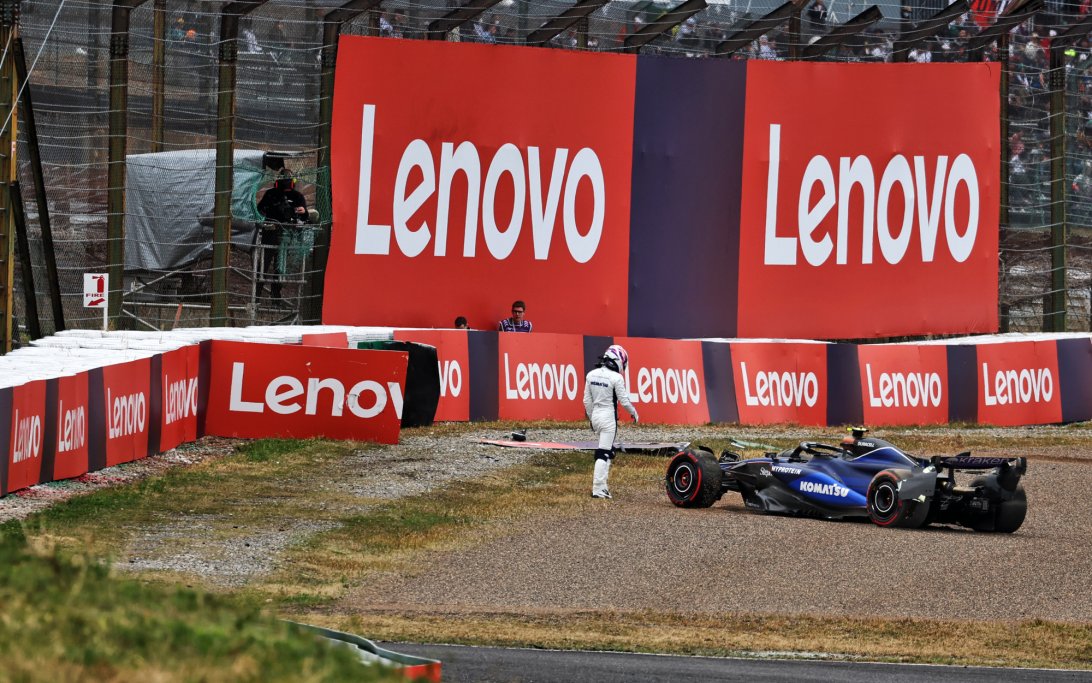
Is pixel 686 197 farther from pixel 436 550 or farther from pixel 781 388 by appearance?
pixel 436 550

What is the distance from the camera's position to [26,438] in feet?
45.0

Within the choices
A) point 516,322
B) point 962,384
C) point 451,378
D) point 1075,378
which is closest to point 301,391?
point 451,378

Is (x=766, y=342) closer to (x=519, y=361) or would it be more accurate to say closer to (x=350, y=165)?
(x=519, y=361)

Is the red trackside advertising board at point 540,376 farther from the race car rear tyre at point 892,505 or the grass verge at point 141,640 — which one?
the grass verge at point 141,640

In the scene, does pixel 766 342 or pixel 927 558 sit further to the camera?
pixel 766 342

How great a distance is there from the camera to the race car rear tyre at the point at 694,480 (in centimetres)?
1620

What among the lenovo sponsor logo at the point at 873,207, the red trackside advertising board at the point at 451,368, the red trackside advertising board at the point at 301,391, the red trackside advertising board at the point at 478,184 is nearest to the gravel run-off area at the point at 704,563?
the red trackside advertising board at the point at 301,391

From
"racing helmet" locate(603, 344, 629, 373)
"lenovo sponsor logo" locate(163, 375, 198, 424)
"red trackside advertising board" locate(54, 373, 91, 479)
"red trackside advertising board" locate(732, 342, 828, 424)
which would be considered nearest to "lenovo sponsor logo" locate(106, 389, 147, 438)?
"red trackside advertising board" locate(54, 373, 91, 479)

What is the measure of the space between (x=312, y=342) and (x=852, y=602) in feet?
38.1

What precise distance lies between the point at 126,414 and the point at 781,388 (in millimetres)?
12401

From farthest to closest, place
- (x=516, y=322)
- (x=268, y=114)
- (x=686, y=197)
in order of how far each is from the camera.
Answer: (x=686, y=197)
(x=516, y=322)
(x=268, y=114)

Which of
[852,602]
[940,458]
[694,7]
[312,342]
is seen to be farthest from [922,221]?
[852,602]

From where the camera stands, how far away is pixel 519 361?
24375mm

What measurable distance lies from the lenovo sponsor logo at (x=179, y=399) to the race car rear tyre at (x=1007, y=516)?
8412mm
